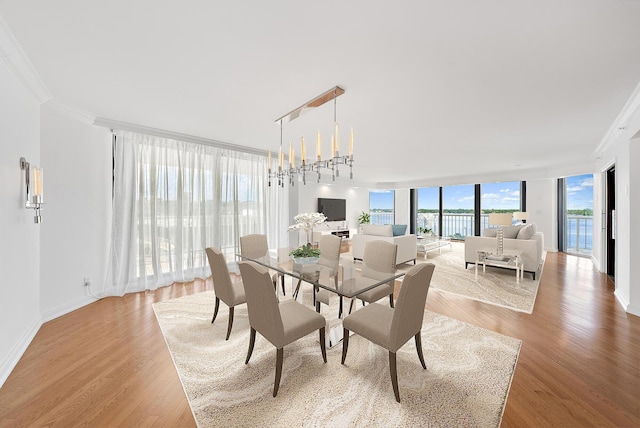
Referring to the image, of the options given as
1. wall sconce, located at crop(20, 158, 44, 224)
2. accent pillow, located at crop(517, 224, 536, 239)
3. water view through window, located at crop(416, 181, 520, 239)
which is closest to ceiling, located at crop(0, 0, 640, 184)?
wall sconce, located at crop(20, 158, 44, 224)

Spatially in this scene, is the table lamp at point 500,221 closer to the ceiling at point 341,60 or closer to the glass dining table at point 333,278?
the ceiling at point 341,60

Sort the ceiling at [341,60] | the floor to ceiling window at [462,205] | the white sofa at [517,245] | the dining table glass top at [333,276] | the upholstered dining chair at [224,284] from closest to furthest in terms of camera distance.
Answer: the ceiling at [341,60] → the dining table glass top at [333,276] → the upholstered dining chair at [224,284] → the white sofa at [517,245] → the floor to ceiling window at [462,205]

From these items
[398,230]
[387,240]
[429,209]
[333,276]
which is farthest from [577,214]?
[333,276]

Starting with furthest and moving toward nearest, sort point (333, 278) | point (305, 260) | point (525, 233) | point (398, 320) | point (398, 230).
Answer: point (398, 230), point (525, 233), point (305, 260), point (333, 278), point (398, 320)

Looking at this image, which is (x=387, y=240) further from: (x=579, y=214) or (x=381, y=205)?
(x=381, y=205)

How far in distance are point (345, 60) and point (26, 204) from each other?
124 inches

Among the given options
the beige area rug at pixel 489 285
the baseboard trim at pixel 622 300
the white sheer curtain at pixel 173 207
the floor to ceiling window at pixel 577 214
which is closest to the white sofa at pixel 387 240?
the beige area rug at pixel 489 285

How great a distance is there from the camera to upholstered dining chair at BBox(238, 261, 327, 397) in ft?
5.79

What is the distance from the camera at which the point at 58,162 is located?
3.03 metres

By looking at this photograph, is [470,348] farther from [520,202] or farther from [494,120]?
[520,202]

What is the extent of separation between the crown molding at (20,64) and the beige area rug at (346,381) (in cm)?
265

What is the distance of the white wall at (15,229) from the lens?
1.98 meters

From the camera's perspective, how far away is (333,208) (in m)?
8.91

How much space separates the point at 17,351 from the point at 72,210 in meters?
1.67
